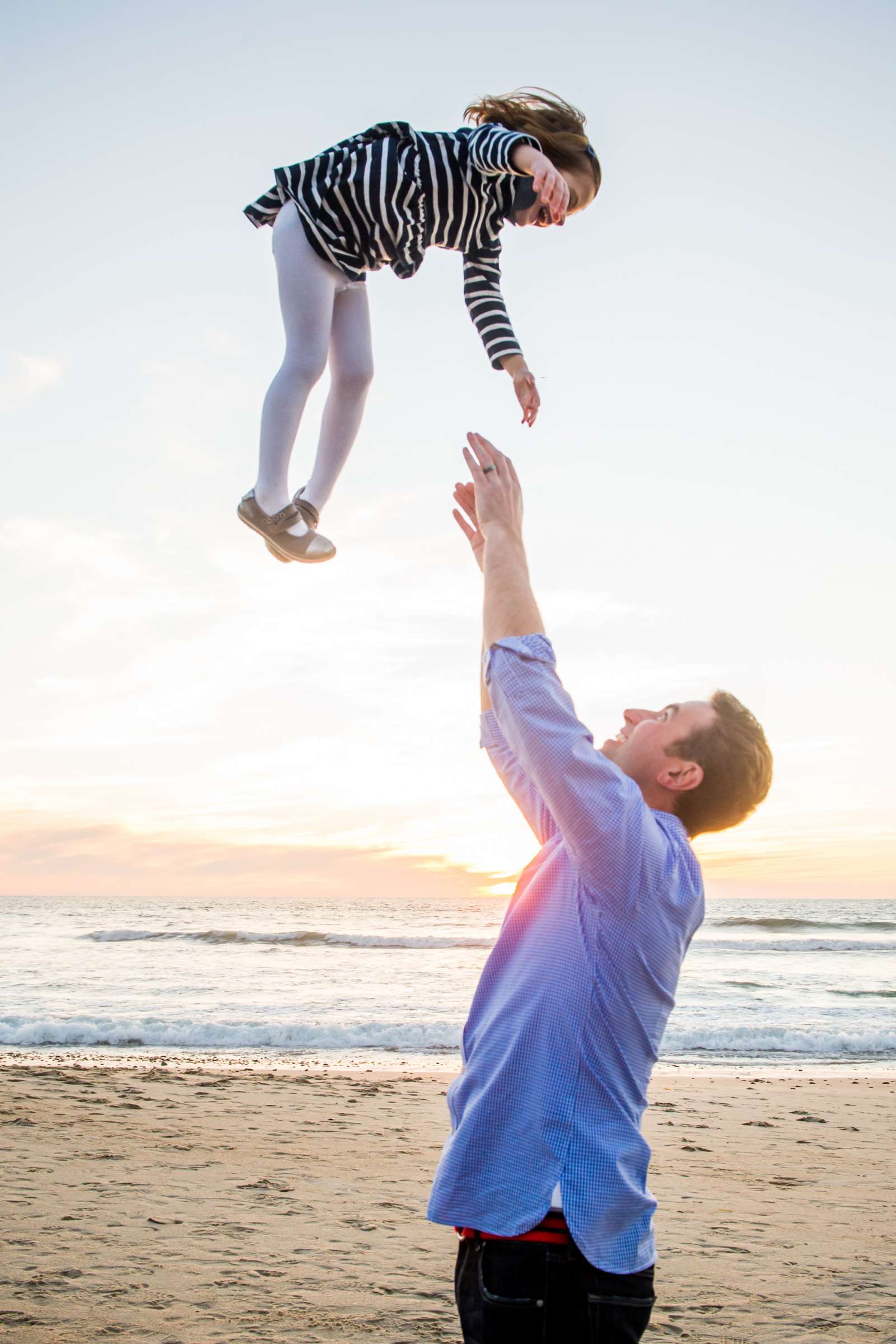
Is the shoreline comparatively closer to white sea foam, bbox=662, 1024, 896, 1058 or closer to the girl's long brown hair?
white sea foam, bbox=662, 1024, 896, 1058

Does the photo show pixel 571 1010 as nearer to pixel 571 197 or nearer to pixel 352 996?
pixel 571 197

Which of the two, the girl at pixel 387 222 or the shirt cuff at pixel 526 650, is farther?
the girl at pixel 387 222

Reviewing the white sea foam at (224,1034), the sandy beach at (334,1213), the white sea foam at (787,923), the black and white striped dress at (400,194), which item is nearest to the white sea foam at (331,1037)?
the white sea foam at (224,1034)

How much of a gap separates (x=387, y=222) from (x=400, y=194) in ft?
0.18

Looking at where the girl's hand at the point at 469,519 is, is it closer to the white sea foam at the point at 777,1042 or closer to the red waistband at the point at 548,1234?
the red waistband at the point at 548,1234

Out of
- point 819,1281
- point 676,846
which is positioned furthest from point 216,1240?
point 676,846

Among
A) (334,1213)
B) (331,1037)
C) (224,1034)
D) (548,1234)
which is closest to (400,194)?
(548,1234)

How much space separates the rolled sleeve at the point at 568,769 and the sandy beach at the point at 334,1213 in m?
3.59

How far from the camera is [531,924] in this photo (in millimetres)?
1607

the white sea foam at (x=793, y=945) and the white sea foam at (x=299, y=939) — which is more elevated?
the white sea foam at (x=793, y=945)

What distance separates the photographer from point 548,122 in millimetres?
2033

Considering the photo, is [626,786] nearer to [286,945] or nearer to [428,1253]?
[428,1253]

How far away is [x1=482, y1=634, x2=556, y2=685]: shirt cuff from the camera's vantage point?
1.43 meters

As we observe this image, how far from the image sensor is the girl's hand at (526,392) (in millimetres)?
2162
